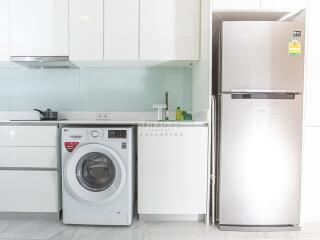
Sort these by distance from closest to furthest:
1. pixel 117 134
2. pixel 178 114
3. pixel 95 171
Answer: pixel 117 134 → pixel 95 171 → pixel 178 114

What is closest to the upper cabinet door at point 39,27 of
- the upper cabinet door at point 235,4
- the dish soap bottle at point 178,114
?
the dish soap bottle at point 178,114

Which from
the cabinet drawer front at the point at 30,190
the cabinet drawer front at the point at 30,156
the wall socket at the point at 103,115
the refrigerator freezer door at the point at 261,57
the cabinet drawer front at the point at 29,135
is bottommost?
the cabinet drawer front at the point at 30,190

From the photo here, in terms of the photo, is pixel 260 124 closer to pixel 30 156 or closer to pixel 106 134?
pixel 106 134

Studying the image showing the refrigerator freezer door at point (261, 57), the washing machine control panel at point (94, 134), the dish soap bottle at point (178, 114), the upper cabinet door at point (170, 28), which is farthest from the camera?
the dish soap bottle at point (178, 114)

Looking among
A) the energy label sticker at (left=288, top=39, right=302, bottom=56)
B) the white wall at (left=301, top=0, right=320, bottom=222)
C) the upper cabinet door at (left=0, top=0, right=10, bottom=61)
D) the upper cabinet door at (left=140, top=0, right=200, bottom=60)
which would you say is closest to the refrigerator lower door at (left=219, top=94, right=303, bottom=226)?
the white wall at (left=301, top=0, right=320, bottom=222)

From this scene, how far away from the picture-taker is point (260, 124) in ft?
6.04

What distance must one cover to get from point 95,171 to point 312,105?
193cm

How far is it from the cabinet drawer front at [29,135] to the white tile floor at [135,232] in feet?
2.21

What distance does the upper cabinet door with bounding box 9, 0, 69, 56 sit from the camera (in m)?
2.26

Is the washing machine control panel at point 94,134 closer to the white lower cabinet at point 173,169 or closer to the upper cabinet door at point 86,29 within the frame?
the white lower cabinet at point 173,169

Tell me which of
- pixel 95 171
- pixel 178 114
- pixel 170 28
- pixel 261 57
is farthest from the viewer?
pixel 178 114

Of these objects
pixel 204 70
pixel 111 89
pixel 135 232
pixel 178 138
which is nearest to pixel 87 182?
pixel 135 232

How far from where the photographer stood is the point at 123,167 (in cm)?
190

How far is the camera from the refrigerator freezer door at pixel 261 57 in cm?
180
